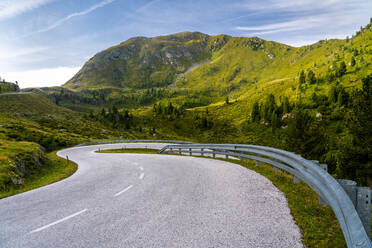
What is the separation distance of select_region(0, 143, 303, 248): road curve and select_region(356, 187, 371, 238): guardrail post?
48.1 inches

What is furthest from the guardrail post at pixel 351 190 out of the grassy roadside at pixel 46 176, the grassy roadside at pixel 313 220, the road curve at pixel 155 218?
the grassy roadside at pixel 46 176

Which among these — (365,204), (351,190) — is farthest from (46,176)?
(365,204)

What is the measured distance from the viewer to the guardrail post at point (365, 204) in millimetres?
3227

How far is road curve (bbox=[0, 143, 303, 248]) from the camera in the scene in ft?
14.4

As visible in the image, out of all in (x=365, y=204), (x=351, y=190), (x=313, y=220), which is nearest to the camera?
(x=365, y=204)

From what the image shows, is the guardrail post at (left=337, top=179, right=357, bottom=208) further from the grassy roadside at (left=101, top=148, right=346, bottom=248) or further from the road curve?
the road curve

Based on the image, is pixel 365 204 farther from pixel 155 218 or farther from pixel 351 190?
pixel 155 218

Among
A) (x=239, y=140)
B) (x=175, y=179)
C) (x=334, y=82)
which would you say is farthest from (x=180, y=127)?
(x=175, y=179)

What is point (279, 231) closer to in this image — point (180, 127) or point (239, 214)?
point (239, 214)

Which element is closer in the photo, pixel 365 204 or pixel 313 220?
pixel 365 204

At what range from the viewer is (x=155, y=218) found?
549 cm

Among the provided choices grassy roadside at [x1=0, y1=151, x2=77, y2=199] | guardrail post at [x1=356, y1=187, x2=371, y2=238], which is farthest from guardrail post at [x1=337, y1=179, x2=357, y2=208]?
grassy roadside at [x1=0, y1=151, x2=77, y2=199]

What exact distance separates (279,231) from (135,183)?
6.92 m

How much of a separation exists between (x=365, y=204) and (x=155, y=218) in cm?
430
